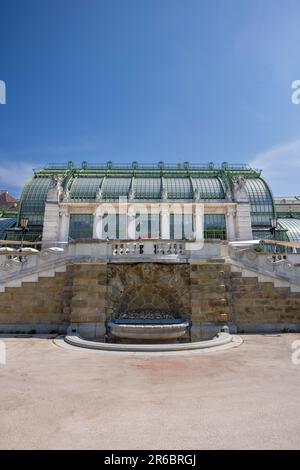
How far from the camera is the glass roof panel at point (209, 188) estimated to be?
35688 mm

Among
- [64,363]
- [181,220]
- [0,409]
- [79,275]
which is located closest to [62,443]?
[0,409]

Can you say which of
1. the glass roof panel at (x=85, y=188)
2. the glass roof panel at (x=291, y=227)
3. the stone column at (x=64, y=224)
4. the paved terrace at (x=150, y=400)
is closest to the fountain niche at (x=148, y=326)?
the paved terrace at (x=150, y=400)

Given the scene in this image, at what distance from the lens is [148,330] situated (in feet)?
36.1

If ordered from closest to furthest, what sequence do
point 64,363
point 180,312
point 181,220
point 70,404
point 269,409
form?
1. point 269,409
2. point 70,404
3. point 64,363
4. point 180,312
5. point 181,220

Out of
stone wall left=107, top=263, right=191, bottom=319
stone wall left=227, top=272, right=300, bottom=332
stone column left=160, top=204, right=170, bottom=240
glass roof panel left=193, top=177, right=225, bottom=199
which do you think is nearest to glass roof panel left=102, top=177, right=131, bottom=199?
stone column left=160, top=204, right=170, bottom=240

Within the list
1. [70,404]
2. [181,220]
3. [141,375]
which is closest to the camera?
[70,404]

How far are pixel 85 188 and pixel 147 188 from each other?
8.35 meters

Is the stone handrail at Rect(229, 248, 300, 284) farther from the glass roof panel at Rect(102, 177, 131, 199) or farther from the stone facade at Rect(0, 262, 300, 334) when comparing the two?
the glass roof panel at Rect(102, 177, 131, 199)

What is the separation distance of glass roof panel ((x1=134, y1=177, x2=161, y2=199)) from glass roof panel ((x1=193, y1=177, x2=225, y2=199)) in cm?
531

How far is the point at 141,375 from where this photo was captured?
7168 millimetres

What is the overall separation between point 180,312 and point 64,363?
6079 millimetres

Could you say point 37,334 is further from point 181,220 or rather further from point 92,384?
point 181,220

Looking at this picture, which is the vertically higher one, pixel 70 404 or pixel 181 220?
pixel 181 220

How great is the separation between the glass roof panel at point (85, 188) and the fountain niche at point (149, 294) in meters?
24.2
